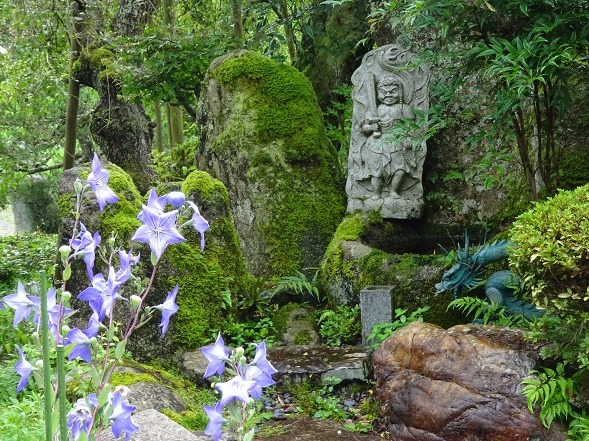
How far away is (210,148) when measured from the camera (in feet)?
27.8

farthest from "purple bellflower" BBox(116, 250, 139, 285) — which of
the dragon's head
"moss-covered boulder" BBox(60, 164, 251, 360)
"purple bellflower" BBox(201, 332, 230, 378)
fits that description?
the dragon's head

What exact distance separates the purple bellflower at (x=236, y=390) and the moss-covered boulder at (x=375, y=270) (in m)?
5.02

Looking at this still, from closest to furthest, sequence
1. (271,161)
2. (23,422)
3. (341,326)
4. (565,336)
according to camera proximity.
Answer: (23,422) → (565,336) → (341,326) → (271,161)

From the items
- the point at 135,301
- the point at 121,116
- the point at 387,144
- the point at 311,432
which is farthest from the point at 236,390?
the point at 121,116

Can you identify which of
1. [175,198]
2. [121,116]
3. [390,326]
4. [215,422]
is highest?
[121,116]

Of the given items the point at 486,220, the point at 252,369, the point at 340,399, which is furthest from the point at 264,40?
the point at 252,369

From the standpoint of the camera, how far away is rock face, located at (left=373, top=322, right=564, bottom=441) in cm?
431

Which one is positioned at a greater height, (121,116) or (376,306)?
(121,116)

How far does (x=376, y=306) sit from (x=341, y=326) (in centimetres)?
55

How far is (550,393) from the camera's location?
13.8 ft

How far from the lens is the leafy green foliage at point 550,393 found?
4172 millimetres

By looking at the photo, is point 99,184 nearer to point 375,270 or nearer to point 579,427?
point 579,427

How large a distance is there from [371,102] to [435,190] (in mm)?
1208

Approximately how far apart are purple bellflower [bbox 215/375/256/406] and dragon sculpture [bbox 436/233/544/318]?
4.18m
